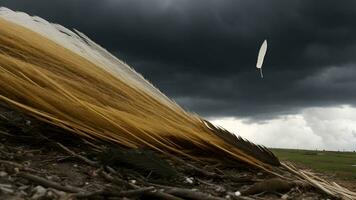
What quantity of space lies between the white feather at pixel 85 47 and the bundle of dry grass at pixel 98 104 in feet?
0.36

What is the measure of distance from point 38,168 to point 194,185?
2.09m

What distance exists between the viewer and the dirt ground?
705 centimetres

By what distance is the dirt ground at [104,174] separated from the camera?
23.1 feet

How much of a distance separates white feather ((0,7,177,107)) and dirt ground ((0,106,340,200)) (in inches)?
91.8

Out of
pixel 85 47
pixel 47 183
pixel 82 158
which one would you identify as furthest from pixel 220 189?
pixel 85 47

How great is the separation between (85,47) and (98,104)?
349cm

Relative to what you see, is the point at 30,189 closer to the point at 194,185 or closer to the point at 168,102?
the point at 194,185

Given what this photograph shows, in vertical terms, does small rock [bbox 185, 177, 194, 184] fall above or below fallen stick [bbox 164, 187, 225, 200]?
above

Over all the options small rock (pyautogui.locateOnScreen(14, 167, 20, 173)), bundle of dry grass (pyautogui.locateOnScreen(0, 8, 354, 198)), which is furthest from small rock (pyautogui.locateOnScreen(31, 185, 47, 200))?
bundle of dry grass (pyautogui.locateOnScreen(0, 8, 354, 198))

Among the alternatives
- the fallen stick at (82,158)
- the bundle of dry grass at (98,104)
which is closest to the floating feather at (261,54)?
the bundle of dry grass at (98,104)

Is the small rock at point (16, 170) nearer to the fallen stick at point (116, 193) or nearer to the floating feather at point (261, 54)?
the fallen stick at point (116, 193)

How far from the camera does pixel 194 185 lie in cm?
819

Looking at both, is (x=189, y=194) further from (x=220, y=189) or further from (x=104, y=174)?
(x=104, y=174)

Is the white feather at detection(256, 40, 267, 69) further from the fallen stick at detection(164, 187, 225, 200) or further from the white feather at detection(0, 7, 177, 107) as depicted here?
the fallen stick at detection(164, 187, 225, 200)
